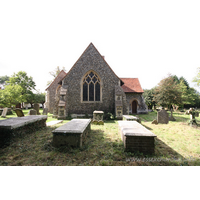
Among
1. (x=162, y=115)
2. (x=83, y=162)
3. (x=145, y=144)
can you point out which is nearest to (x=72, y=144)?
(x=83, y=162)

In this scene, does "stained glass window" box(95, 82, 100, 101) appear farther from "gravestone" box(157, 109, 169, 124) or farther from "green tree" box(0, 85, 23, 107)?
"green tree" box(0, 85, 23, 107)

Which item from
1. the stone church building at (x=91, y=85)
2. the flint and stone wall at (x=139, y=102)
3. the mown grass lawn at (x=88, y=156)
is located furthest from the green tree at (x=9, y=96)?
the flint and stone wall at (x=139, y=102)

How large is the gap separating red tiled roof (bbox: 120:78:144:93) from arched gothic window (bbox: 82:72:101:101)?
715 centimetres

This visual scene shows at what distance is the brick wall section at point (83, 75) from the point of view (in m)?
10.7

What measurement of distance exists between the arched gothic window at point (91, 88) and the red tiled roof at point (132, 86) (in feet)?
23.5

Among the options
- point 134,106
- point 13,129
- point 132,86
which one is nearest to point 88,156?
point 13,129

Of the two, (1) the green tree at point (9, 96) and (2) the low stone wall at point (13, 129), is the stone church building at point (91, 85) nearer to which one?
(2) the low stone wall at point (13, 129)

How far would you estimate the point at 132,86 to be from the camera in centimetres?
1723

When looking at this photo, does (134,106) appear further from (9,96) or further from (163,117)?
(9,96)

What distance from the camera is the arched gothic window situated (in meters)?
10.8

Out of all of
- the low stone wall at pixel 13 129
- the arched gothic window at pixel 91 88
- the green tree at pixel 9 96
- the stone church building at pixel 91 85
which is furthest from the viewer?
the green tree at pixel 9 96

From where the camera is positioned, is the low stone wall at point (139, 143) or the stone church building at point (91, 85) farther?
the stone church building at point (91, 85)

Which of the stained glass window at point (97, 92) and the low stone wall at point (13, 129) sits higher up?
the stained glass window at point (97, 92)

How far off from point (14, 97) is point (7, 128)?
1319 cm
